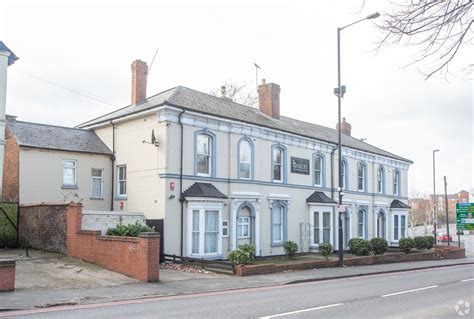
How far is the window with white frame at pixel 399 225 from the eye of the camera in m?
39.0

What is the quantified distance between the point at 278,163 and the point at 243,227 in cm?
464

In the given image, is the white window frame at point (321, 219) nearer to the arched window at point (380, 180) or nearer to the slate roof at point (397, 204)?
the arched window at point (380, 180)

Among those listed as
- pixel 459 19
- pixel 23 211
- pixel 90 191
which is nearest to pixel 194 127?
pixel 90 191

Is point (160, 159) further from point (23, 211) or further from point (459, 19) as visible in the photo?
point (459, 19)

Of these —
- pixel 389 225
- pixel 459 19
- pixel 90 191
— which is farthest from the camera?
pixel 389 225

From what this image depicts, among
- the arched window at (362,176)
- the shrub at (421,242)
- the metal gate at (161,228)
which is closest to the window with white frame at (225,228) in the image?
the metal gate at (161,228)

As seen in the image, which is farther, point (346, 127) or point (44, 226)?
point (346, 127)

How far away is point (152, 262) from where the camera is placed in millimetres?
15867

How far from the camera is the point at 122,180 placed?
80.3 ft

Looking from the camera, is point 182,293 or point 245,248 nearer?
point 182,293

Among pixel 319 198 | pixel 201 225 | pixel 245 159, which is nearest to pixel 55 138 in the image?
pixel 201 225

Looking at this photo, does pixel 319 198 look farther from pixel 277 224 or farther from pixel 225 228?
pixel 225 228

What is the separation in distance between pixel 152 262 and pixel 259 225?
1057 cm

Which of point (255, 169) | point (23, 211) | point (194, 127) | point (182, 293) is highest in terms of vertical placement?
point (194, 127)
